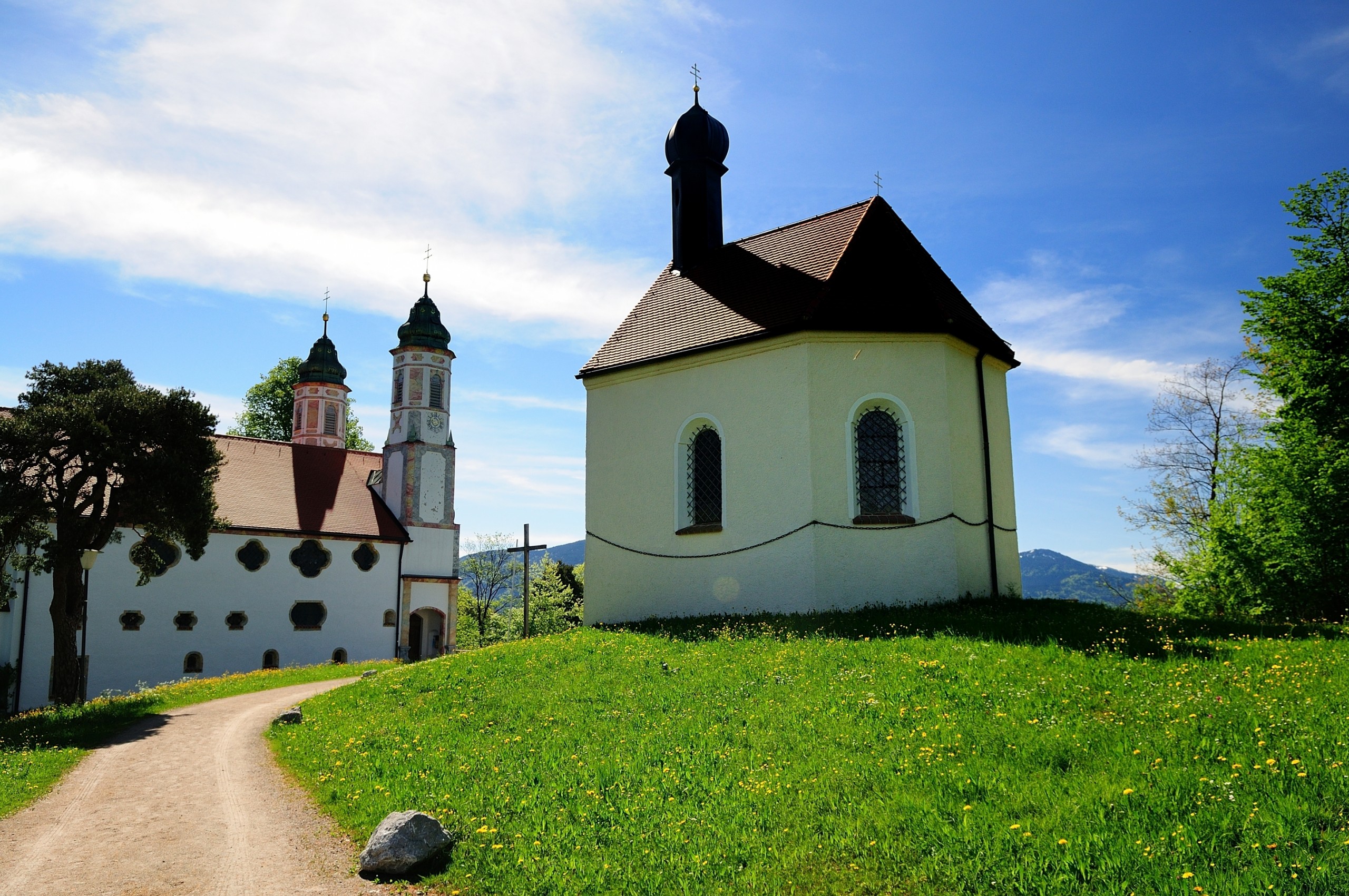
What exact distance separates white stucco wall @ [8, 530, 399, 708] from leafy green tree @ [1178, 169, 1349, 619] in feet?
92.6

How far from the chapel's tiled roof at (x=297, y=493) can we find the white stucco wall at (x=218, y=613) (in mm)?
597

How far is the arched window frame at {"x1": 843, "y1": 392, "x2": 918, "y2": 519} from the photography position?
16.2 m

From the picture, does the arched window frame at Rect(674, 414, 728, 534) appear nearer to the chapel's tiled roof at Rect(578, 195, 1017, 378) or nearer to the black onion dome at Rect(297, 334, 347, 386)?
the chapel's tiled roof at Rect(578, 195, 1017, 378)

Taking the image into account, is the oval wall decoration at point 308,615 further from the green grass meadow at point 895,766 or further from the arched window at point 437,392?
the green grass meadow at point 895,766

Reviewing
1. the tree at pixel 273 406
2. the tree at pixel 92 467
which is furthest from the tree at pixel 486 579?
the tree at pixel 92 467

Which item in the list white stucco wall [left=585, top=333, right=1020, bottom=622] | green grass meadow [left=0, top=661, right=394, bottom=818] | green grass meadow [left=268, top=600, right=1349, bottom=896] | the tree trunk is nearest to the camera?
green grass meadow [left=268, top=600, right=1349, bottom=896]

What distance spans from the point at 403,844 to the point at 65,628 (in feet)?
53.4

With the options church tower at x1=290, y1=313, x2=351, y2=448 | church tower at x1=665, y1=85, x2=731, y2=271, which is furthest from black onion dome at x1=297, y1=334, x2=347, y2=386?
church tower at x1=665, y1=85, x2=731, y2=271

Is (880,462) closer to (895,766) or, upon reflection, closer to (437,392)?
(895,766)

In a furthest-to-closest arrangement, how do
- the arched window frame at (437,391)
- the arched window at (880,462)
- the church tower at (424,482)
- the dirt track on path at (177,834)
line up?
the arched window frame at (437,391) < the church tower at (424,482) < the arched window at (880,462) < the dirt track on path at (177,834)

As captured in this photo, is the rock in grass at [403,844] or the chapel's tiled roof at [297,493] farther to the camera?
the chapel's tiled roof at [297,493]

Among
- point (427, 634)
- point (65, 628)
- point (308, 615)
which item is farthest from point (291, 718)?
point (427, 634)

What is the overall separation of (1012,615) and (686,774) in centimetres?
Result: 815

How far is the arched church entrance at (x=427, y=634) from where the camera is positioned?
1409 inches
